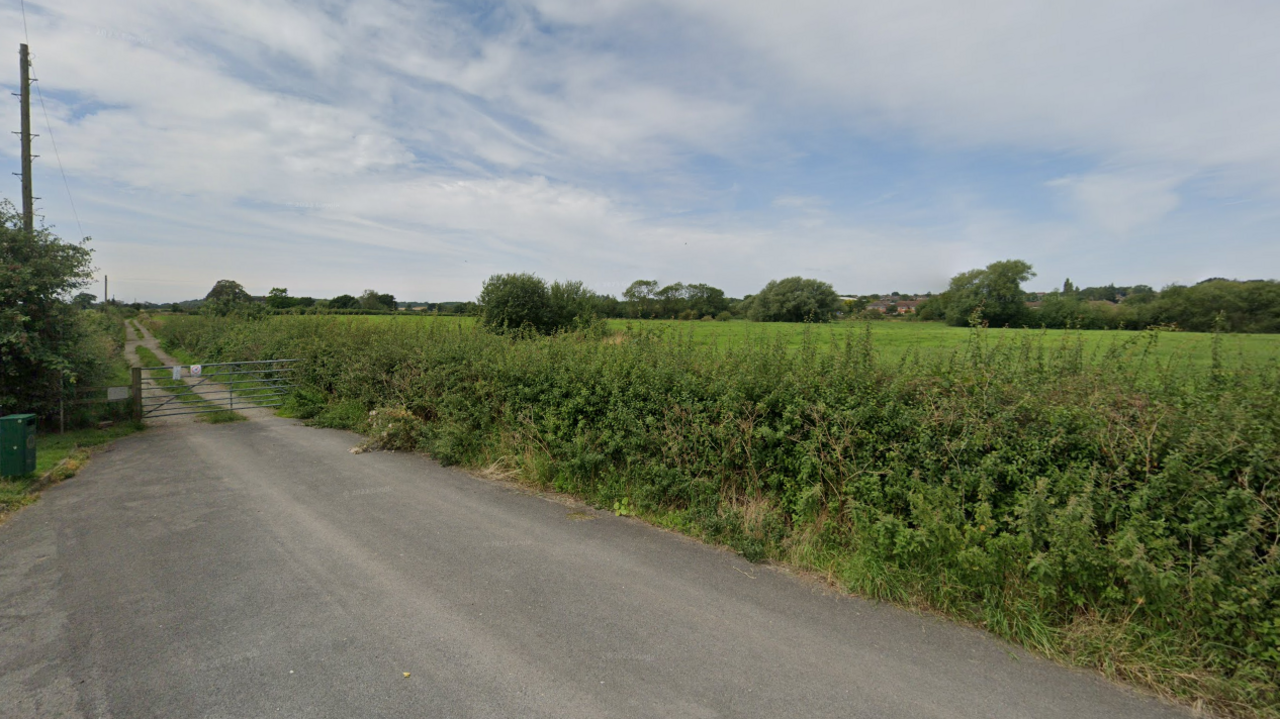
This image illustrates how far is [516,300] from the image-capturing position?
28.0m

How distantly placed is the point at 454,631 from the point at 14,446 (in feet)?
24.5

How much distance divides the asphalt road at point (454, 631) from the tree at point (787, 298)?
1335 inches

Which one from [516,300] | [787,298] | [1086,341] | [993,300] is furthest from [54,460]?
[787,298]

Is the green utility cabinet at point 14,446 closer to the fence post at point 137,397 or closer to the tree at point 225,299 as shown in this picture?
the fence post at point 137,397

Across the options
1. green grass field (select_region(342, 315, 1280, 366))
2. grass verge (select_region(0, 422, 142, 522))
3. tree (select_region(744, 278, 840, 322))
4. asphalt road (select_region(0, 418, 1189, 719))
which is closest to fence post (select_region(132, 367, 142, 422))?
grass verge (select_region(0, 422, 142, 522))

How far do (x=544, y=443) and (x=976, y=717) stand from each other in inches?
210

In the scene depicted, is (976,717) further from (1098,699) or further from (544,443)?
(544,443)

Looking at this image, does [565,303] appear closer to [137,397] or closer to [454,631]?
[137,397]

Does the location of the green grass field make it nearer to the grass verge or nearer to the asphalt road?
the asphalt road

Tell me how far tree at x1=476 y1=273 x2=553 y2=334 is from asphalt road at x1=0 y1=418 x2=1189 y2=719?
2199 centimetres

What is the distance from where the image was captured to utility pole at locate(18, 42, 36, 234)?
1174 centimetres

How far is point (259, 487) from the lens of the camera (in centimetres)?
716

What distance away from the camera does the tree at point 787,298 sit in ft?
132

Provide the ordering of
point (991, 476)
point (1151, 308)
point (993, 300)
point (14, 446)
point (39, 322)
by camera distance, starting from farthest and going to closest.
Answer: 1. point (39, 322)
2. point (993, 300)
3. point (14, 446)
4. point (1151, 308)
5. point (991, 476)
